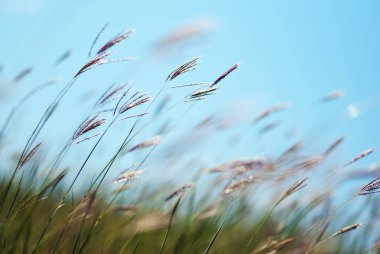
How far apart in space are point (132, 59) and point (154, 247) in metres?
1.25

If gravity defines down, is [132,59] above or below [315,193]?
above

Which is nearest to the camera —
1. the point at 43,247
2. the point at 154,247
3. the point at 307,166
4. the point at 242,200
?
the point at 43,247

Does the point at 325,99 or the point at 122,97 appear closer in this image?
the point at 122,97

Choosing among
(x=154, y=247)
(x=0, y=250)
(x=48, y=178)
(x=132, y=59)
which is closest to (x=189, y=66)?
(x=132, y=59)

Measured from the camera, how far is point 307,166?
2145 millimetres

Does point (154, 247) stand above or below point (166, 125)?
below

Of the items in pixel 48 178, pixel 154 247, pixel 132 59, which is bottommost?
pixel 154 247

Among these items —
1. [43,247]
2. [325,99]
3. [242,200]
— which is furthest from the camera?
[325,99]

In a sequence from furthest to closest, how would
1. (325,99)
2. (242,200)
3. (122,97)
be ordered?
(325,99) < (242,200) < (122,97)

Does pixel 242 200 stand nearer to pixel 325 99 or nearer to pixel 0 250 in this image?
pixel 325 99

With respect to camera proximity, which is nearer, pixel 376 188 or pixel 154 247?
pixel 376 188

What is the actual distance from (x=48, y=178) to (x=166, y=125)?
75 cm

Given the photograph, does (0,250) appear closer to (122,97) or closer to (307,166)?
(122,97)

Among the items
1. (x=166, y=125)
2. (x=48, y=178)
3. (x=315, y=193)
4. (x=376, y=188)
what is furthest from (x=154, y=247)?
(x=376, y=188)
